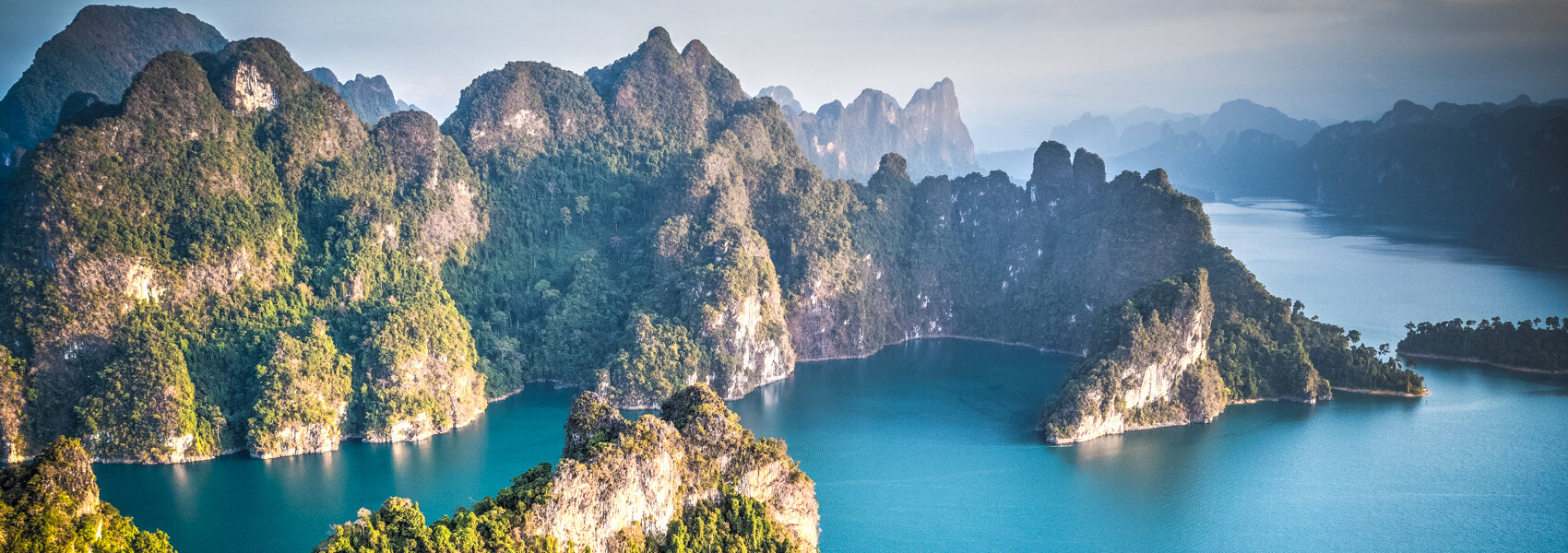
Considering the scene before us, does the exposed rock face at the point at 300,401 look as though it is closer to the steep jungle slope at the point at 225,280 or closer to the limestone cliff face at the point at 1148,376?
the steep jungle slope at the point at 225,280

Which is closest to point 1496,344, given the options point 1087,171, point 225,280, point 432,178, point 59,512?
point 1087,171

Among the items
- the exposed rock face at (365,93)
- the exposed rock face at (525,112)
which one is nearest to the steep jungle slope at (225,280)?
the exposed rock face at (525,112)

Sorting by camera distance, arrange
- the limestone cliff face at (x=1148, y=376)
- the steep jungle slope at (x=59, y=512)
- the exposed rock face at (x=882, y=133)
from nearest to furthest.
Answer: the steep jungle slope at (x=59, y=512), the limestone cliff face at (x=1148, y=376), the exposed rock face at (x=882, y=133)

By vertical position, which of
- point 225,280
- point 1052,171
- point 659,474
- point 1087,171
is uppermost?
point 1052,171

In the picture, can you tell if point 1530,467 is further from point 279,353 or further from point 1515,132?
point 1515,132

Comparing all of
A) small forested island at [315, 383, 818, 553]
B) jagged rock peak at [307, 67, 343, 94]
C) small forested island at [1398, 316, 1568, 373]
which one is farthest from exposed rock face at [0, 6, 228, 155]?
small forested island at [1398, 316, 1568, 373]

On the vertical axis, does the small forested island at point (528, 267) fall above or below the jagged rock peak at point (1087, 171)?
below

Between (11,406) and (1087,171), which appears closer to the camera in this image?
(11,406)

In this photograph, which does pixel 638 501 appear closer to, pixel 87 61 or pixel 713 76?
pixel 713 76

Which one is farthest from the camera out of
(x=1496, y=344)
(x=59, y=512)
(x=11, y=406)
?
(x=1496, y=344)
